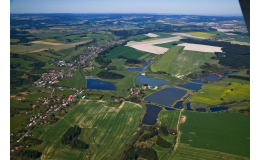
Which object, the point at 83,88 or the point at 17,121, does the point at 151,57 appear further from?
the point at 17,121

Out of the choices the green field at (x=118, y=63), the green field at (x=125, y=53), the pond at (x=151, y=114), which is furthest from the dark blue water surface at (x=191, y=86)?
the green field at (x=125, y=53)

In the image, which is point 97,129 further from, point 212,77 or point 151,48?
point 151,48

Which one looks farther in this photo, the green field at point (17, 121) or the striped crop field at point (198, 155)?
the green field at point (17, 121)

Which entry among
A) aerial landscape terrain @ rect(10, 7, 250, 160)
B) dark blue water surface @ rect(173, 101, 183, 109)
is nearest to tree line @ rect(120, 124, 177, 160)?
aerial landscape terrain @ rect(10, 7, 250, 160)

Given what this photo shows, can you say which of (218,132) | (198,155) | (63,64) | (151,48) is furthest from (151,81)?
(151,48)

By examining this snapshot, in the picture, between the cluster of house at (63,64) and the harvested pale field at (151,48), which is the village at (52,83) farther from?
the harvested pale field at (151,48)

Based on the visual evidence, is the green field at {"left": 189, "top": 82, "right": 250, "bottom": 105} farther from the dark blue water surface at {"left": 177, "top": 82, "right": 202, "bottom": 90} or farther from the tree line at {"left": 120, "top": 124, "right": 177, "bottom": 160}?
the tree line at {"left": 120, "top": 124, "right": 177, "bottom": 160}
